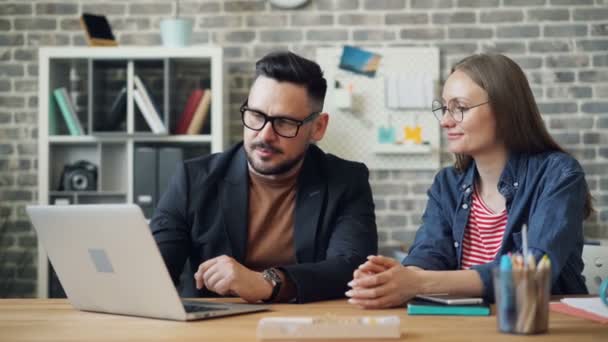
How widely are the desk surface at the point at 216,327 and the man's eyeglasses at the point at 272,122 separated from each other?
26.3 inches

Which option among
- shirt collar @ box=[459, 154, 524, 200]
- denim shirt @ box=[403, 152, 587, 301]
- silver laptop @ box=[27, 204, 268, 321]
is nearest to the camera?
silver laptop @ box=[27, 204, 268, 321]

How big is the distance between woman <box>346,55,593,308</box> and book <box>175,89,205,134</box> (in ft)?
6.76

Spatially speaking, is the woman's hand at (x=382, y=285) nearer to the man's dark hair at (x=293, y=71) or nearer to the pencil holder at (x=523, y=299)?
the pencil holder at (x=523, y=299)

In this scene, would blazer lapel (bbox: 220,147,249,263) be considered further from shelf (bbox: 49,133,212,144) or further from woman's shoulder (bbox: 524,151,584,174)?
shelf (bbox: 49,133,212,144)

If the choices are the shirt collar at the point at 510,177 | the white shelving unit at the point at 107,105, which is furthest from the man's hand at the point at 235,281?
the white shelving unit at the point at 107,105

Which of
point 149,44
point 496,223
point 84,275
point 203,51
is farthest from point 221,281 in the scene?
point 149,44

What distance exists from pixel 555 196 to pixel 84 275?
3.68 ft

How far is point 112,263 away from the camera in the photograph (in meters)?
1.58

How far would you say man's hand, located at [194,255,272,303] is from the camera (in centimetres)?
178

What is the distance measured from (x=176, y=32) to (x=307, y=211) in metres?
2.13

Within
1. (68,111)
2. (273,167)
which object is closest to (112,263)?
(273,167)

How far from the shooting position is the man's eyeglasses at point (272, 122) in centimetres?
222

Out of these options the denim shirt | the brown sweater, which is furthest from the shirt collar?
the brown sweater

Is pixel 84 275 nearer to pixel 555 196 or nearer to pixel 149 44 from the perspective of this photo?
pixel 555 196
